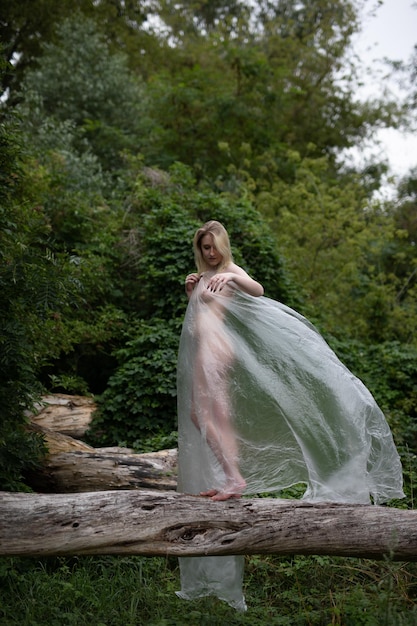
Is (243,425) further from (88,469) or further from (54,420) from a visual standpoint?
(54,420)

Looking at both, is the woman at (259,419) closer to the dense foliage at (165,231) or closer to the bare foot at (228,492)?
the bare foot at (228,492)

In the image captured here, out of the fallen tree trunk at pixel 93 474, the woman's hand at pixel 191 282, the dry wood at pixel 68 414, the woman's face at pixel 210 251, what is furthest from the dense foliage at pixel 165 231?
the woman's face at pixel 210 251

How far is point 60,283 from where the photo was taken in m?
5.11

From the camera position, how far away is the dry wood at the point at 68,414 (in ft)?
26.6

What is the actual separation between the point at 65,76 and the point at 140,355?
1016cm

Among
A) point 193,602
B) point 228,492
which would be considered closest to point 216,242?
point 228,492

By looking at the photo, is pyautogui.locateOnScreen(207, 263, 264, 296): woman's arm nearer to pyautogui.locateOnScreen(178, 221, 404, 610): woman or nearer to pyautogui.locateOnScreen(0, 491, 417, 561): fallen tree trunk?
pyautogui.locateOnScreen(178, 221, 404, 610): woman

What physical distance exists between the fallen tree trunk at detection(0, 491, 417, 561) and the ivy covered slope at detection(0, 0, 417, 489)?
1395mm

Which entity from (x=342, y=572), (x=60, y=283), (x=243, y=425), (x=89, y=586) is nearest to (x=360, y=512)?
(x=243, y=425)

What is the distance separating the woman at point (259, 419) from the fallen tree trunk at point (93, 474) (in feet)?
5.30

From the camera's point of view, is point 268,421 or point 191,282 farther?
point 191,282

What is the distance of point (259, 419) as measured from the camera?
4.63 m

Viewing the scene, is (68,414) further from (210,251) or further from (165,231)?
(210,251)

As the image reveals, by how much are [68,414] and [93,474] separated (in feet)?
7.27
